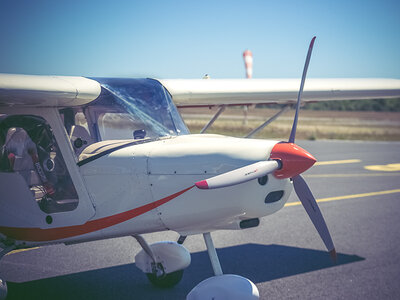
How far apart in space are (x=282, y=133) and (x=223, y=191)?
71.7 ft

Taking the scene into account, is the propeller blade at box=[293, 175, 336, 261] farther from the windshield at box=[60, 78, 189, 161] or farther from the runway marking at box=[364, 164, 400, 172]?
the runway marking at box=[364, 164, 400, 172]

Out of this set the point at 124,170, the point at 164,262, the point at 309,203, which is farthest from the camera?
the point at 164,262

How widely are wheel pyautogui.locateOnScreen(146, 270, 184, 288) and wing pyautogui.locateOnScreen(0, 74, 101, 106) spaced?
2.02 meters

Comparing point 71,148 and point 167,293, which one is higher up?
point 71,148

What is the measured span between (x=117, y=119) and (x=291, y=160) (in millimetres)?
1626

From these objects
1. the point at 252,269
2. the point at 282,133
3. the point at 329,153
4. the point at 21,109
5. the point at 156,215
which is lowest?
the point at 282,133

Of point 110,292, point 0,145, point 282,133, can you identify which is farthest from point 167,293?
point 282,133

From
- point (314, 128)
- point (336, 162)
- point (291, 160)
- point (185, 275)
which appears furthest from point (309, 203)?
point (314, 128)

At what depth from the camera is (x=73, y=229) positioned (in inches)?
156

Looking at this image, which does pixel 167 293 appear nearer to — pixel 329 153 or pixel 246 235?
pixel 246 235

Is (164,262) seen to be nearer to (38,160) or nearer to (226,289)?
(226,289)

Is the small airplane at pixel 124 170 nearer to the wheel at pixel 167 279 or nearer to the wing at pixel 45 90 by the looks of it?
the wing at pixel 45 90

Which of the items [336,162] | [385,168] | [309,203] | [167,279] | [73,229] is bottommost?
[336,162]

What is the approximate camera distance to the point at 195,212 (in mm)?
3594
